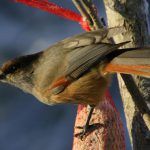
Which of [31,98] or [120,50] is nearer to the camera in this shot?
[120,50]

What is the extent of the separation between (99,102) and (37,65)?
40cm

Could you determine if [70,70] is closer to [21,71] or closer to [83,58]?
[83,58]

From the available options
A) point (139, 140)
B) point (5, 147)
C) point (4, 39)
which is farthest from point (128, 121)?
point (4, 39)

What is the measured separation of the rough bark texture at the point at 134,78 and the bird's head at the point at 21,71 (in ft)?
1.87

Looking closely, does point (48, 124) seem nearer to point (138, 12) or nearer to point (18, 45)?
point (18, 45)

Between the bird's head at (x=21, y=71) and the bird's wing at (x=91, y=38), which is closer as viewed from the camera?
the bird's wing at (x=91, y=38)

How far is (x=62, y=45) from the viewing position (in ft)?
10.2

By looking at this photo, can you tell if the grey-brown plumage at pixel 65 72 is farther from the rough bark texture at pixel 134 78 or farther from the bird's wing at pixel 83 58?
the rough bark texture at pixel 134 78

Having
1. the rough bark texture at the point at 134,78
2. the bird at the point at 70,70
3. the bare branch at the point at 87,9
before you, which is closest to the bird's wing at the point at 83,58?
the bird at the point at 70,70

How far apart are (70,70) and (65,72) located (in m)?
0.03

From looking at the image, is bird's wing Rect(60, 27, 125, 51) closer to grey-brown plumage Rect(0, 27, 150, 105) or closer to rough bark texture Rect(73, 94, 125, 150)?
grey-brown plumage Rect(0, 27, 150, 105)

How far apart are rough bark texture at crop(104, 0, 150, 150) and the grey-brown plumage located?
17 centimetres

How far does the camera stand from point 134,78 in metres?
2.92

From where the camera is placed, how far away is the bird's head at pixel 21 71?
126 inches
